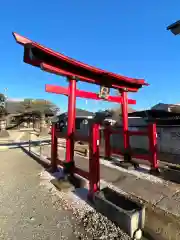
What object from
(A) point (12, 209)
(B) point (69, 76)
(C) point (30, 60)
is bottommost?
(A) point (12, 209)

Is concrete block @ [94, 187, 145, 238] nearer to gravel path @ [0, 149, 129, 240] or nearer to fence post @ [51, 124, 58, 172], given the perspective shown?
gravel path @ [0, 149, 129, 240]

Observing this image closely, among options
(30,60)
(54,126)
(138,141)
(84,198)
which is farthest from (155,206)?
(138,141)

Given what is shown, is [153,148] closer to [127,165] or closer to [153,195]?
[127,165]

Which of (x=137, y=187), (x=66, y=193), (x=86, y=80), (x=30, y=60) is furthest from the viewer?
(x=86, y=80)

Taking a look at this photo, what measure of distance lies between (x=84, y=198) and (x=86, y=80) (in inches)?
154

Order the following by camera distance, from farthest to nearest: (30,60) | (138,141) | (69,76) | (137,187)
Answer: (138,141)
(69,76)
(30,60)
(137,187)

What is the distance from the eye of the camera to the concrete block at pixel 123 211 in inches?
117

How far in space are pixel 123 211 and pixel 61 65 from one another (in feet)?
14.3

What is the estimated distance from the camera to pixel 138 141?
13.1 meters

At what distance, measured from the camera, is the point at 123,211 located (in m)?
3.07

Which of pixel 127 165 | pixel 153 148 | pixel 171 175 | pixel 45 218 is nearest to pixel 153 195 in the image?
pixel 171 175

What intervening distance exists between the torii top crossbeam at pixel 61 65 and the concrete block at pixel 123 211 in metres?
3.75

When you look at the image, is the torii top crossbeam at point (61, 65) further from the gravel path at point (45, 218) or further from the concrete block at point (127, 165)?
the gravel path at point (45, 218)

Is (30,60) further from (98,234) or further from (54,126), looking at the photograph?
(98,234)
